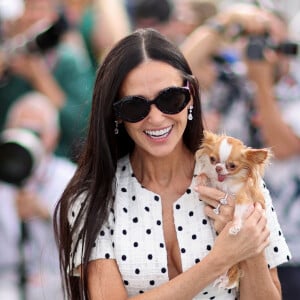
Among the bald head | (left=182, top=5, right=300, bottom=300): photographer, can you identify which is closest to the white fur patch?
(left=182, top=5, right=300, bottom=300): photographer

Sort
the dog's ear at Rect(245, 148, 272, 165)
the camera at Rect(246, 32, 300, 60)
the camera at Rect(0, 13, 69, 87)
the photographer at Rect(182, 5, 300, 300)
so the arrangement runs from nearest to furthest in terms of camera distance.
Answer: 1. the dog's ear at Rect(245, 148, 272, 165)
2. the photographer at Rect(182, 5, 300, 300)
3. the camera at Rect(246, 32, 300, 60)
4. the camera at Rect(0, 13, 69, 87)

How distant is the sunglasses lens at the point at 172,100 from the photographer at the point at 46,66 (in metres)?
2.02

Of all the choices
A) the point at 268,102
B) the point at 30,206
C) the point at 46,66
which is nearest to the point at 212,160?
the point at 268,102

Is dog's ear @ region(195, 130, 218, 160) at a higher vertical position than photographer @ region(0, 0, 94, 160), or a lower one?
lower

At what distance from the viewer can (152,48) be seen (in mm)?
2680

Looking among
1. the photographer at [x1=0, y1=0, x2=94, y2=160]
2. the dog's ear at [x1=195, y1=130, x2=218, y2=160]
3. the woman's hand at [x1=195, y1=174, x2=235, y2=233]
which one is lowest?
the woman's hand at [x1=195, y1=174, x2=235, y2=233]

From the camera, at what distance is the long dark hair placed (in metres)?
2.67

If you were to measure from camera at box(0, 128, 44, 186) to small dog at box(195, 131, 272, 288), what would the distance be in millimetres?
1717

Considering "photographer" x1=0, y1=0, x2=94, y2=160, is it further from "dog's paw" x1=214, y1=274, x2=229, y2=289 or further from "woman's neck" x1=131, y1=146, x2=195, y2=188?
"dog's paw" x1=214, y1=274, x2=229, y2=289

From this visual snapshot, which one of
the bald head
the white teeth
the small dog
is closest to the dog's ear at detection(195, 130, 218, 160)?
the small dog

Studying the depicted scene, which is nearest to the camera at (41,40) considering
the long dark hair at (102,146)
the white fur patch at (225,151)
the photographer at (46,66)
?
the photographer at (46,66)

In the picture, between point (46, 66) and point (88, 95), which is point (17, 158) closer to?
point (88, 95)

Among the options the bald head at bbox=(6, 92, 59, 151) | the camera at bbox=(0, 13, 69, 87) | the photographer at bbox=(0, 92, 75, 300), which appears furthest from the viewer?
the bald head at bbox=(6, 92, 59, 151)

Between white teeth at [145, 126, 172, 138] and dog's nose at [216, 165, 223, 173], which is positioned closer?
dog's nose at [216, 165, 223, 173]
